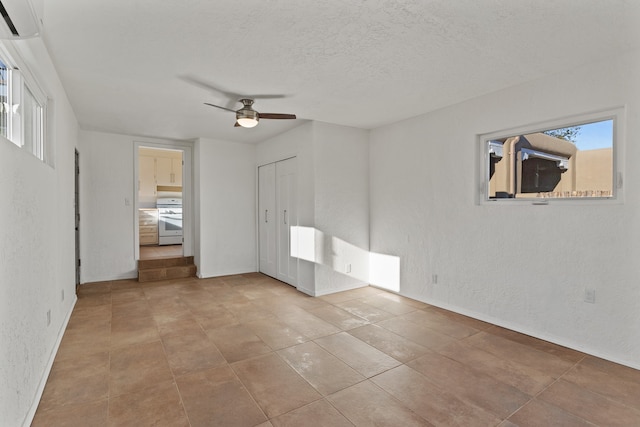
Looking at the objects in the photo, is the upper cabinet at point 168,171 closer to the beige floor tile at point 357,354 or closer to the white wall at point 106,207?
the white wall at point 106,207

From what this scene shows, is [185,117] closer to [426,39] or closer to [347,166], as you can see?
[347,166]

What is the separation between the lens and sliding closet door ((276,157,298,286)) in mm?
4957

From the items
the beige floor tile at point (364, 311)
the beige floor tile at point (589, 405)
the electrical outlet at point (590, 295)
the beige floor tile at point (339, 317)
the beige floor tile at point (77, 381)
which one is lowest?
the beige floor tile at point (77, 381)

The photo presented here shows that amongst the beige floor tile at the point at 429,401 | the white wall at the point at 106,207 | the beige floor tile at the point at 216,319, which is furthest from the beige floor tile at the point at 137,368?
the white wall at the point at 106,207

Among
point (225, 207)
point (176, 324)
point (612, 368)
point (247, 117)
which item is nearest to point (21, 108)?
point (247, 117)

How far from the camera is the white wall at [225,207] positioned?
18.3 feet

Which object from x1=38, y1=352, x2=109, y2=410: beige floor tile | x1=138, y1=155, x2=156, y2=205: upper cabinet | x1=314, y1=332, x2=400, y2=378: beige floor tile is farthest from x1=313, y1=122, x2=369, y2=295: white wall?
x1=138, y1=155, x2=156, y2=205: upper cabinet

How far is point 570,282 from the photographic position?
112 inches

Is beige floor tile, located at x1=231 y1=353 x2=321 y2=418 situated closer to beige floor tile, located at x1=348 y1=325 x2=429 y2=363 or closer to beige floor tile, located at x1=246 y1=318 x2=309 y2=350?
beige floor tile, located at x1=246 y1=318 x2=309 y2=350

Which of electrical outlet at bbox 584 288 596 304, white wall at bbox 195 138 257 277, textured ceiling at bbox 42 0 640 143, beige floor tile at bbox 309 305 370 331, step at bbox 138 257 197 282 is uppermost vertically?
textured ceiling at bbox 42 0 640 143

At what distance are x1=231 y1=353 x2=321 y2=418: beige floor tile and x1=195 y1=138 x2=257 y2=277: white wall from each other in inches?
131

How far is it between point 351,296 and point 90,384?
301 cm

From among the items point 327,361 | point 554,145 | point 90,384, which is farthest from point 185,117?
point 554,145

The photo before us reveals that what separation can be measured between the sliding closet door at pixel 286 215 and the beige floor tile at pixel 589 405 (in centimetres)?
337
